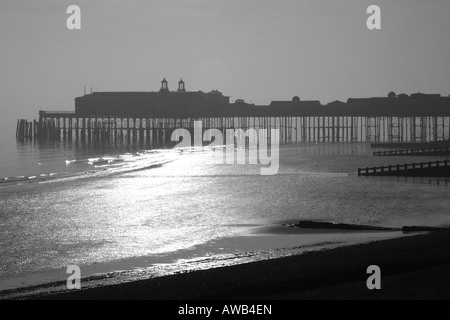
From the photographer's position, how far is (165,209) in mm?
32312

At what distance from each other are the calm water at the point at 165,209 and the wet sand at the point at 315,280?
12.1 feet

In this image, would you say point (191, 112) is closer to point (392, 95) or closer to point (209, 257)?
point (392, 95)

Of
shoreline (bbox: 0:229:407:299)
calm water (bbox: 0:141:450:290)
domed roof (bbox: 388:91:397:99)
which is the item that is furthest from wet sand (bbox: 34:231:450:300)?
domed roof (bbox: 388:91:397:99)

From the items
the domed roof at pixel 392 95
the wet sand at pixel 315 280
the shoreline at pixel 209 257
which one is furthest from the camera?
the domed roof at pixel 392 95

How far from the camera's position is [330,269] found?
16516mm

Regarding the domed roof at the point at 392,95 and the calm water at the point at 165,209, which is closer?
the calm water at the point at 165,209

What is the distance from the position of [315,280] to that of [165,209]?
17.4 metres

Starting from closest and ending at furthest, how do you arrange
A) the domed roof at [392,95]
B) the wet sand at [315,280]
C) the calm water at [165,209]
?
1. the wet sand at [315,280]
2. the calm water at [165,209]
3. the domed roof at [392,95]

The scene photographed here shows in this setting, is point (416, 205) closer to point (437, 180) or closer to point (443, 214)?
point (443, 214)

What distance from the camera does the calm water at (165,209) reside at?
22031mm

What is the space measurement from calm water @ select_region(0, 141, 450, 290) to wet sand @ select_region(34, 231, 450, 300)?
370 cm

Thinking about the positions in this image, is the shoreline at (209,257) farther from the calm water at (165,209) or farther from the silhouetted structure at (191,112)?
the silhouetted structure at (191,112)

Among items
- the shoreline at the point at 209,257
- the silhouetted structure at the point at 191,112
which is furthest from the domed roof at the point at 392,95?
the shoreline at the point at 209,257

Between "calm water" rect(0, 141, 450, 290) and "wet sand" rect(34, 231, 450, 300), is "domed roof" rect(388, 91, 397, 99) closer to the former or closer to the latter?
"calm water" rect(0, 141, 450, 290)
